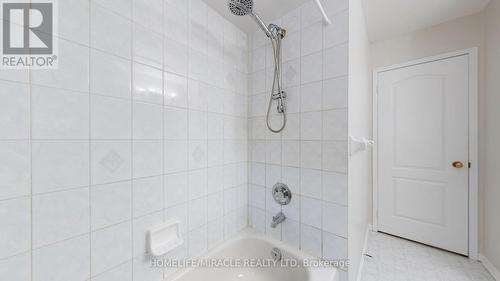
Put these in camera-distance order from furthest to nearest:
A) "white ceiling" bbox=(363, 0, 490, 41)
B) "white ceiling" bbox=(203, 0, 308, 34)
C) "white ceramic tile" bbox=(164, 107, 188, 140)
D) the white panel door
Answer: the white panel door, "white ceiling" bbox=(363, 0, 490, 41), "white ceiling" bbox=(203, 0, 308, 34), "white ceramic tile" bbox=(164, 107, 188, 140)

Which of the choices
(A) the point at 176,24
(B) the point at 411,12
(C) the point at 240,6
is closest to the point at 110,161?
(A) the point at 176,24

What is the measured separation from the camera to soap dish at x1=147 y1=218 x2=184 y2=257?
103 cm

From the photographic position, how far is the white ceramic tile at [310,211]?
1303 mm

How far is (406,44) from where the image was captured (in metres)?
2.14

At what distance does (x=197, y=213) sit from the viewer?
1.30m

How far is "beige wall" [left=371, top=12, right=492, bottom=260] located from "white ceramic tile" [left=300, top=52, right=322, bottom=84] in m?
1.55

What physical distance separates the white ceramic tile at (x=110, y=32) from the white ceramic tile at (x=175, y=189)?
2.32ft

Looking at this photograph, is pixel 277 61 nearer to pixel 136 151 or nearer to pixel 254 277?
pixel 136 151

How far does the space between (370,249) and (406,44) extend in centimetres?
229

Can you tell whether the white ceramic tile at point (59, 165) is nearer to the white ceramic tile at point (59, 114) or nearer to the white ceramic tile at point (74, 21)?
the white ceramic tile at point (59, 114)

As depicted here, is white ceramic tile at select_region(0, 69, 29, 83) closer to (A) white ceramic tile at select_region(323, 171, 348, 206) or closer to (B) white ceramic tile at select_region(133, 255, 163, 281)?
(B) white ceramic tile at select_region(133, 255, 163, 281)

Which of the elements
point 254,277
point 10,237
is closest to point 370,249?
point 254,277

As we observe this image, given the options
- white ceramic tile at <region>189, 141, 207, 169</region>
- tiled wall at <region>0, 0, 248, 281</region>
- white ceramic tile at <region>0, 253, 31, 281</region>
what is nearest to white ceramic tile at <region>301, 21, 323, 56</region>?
tiled wall at <region>0, 0, 248, 281</region>

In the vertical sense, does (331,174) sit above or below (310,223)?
above
